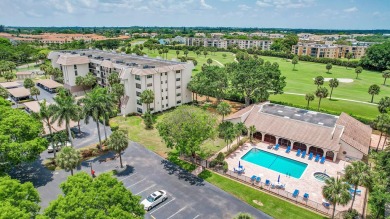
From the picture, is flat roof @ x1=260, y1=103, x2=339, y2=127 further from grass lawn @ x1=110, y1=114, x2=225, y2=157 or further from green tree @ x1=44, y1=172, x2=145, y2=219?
green tree @ x1=44, y1=172, x2=145, y2=219

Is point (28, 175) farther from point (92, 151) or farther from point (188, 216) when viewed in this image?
point (188, 216)

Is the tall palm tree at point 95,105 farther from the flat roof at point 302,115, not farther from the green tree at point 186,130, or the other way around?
the flat roof at point 302,115

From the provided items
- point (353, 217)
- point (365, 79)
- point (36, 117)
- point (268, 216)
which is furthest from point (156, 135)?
point (365, 79)

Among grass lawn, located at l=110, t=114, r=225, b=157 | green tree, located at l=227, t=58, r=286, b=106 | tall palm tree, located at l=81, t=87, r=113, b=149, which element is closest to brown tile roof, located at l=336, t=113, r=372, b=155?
green tree, located at l=227, t=58, r=286, b=106

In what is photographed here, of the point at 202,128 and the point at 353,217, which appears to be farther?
the point at 202,128

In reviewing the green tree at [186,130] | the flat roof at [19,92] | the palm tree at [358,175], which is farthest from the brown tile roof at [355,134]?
the flat roof at [19,92]
